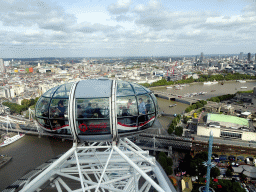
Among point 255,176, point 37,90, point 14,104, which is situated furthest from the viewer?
point 37,90

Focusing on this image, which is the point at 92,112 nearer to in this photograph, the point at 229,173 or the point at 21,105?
the point at 229,173

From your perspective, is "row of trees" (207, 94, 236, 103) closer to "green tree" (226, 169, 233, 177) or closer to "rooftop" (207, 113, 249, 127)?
"rooftop" (207, 113, 249, 127)

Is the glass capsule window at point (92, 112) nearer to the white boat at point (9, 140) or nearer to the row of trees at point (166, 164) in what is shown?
the row of trees at point (166, 164)

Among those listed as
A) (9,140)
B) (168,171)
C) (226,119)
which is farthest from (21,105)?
(226,119)

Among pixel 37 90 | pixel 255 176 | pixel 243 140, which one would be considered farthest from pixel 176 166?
pixel 37 90

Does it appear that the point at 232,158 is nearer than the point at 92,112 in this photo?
No

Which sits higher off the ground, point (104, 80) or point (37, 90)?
point (104, 80)

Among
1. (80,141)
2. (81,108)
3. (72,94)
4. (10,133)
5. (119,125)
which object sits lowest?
(10,133)

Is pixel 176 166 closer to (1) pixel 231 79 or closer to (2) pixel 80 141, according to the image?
(2) pixel 80 141
